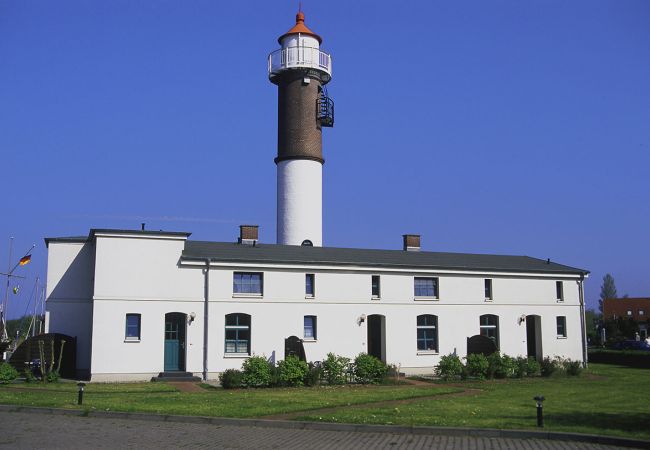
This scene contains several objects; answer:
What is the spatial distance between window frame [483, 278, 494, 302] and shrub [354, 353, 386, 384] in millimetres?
10990

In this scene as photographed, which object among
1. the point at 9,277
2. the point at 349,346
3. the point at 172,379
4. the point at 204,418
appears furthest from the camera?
the point at 9,277

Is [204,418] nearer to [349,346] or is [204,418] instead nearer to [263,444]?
[263,444]

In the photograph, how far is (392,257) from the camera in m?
38.7

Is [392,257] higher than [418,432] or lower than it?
higher

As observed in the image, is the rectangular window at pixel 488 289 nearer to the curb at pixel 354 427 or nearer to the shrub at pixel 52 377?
the shrub at pixel 52 377

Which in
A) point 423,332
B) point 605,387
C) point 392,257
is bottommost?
point 605,387

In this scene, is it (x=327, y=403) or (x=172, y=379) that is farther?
(x=172, y=379)

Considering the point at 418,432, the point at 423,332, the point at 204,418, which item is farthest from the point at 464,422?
the point at 423,332

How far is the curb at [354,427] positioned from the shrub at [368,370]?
13.4 m

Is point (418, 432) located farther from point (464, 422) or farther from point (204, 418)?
point (204, 418)

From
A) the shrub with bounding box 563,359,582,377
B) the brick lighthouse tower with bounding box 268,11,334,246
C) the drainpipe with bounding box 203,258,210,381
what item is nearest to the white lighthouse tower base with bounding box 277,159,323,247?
the brick lighthouse tower with bounding box 268,11,334,246

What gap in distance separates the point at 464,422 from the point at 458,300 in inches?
845

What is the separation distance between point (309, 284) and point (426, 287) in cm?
690

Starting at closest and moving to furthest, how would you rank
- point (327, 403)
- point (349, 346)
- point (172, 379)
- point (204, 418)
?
point (204, 418), point (327, 403), point (172, 379), point (349, 346)
